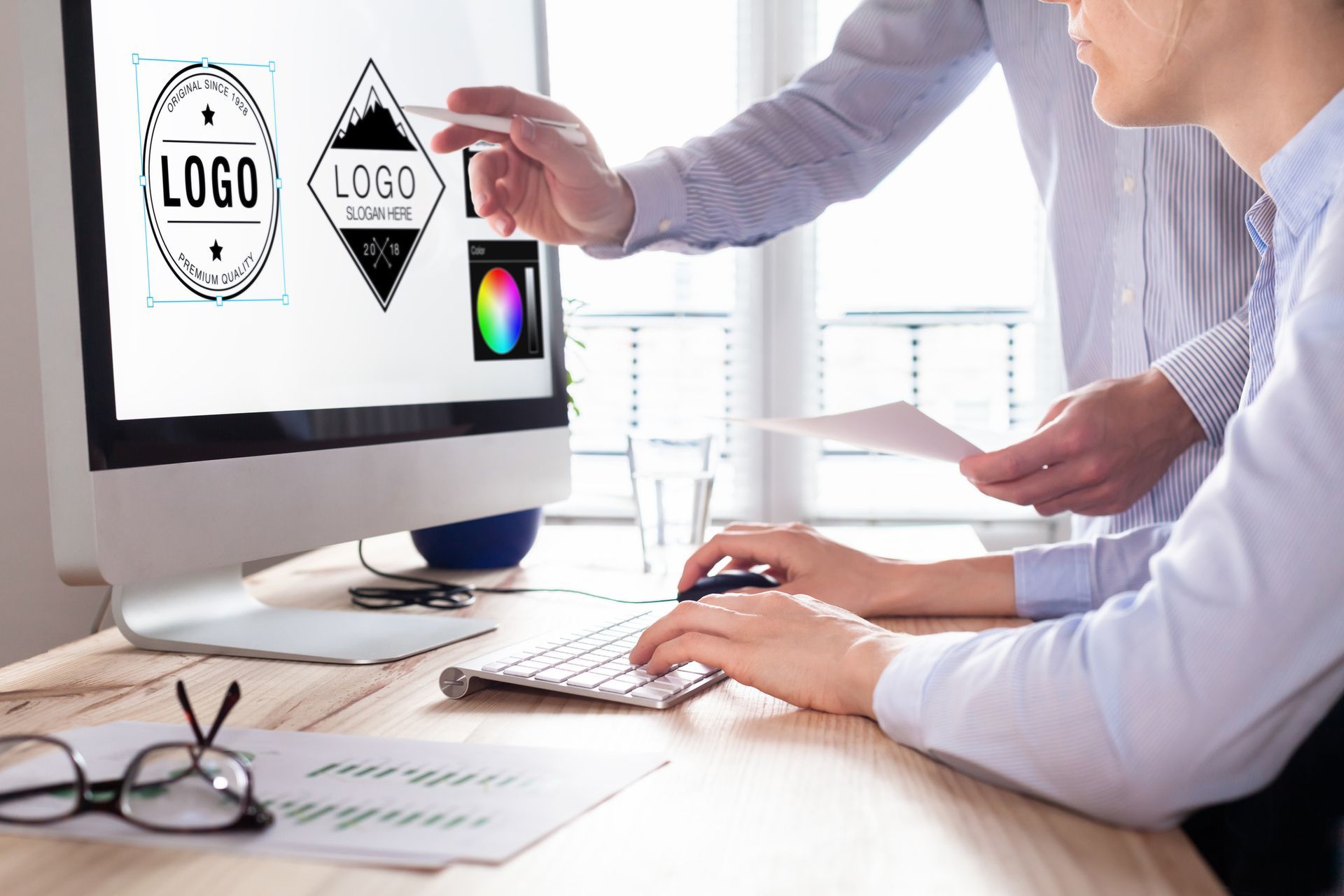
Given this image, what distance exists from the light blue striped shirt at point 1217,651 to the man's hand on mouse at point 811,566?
0.41 meters

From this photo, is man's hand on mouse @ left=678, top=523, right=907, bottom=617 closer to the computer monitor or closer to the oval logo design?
the computer monitor

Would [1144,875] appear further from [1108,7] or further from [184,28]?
[184,28]

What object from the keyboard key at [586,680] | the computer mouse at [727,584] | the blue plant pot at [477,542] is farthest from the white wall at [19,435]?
the keyboard key at [586,680]

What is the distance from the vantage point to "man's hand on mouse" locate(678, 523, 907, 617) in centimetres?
100

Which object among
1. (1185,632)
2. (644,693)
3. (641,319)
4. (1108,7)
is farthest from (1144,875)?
(641,319)

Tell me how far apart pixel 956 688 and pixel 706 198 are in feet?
3.22

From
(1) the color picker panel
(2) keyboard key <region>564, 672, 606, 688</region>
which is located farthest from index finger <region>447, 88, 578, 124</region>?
(2) keyboard key <region>564, 672, 606, 688</region>

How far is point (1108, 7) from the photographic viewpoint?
2.89ft

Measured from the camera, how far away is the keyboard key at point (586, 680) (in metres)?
0.73

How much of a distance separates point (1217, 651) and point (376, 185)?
0.83 meters

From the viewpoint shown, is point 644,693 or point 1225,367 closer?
point 644,693

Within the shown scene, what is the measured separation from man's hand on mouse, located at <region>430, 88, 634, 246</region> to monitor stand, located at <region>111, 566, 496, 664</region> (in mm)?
443

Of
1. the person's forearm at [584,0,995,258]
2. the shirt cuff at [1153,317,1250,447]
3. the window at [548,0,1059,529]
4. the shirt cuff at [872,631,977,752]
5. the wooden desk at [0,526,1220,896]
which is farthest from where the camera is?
the window at [548,0,1059,529]

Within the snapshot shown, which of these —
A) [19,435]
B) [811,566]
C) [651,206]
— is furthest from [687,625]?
[19,435]
